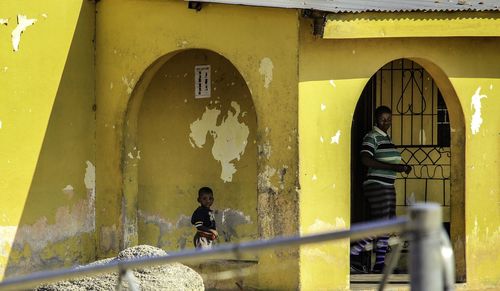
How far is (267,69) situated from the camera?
11172 millimetres

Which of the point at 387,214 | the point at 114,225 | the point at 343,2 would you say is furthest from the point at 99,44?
the point at 387,214

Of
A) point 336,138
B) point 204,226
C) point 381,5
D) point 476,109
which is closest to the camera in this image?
point 381,5

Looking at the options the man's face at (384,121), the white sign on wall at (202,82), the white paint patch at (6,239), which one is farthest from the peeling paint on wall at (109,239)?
the man's face at (384,121)

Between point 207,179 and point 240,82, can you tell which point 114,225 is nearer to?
point 207,179

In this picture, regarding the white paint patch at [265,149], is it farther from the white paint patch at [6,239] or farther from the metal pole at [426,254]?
the metal pole at [426,254]

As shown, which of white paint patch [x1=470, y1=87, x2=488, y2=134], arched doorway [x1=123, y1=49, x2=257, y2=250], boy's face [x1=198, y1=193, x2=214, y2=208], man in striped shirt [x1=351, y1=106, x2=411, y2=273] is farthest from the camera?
arched doorway [x1=123, y1=49, x2=257, y2=250]

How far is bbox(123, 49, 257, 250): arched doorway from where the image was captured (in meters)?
12.7

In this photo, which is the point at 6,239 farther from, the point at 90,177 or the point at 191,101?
the point at 191,101

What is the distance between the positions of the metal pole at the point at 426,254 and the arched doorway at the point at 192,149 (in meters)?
8.40

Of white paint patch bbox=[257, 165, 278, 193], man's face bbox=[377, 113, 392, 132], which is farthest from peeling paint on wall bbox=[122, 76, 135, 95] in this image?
man's face bbox=[377, 113, 392, 132]

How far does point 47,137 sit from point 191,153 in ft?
6.12

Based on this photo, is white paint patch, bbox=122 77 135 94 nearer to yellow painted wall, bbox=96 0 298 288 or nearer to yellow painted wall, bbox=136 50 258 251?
yellow painted wall, bbox=96 0 298 288

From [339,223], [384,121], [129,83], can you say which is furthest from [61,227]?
[384,121]

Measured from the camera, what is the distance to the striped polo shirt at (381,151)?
12.4 m
